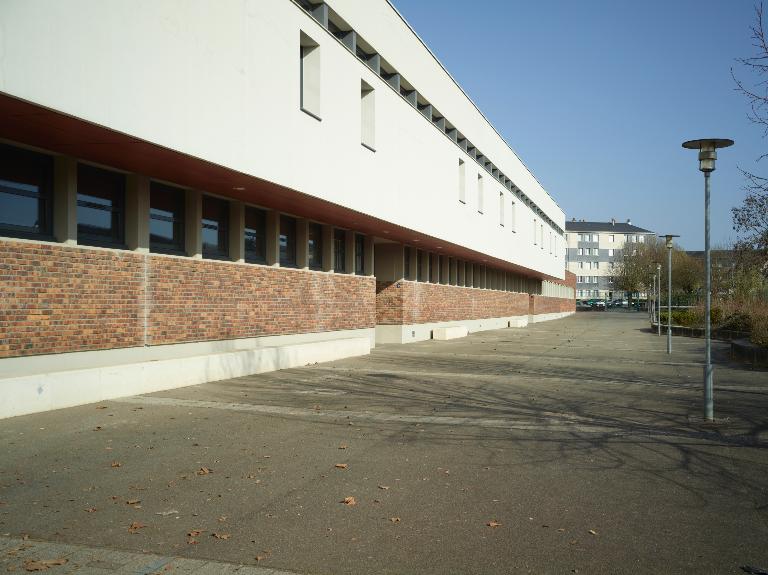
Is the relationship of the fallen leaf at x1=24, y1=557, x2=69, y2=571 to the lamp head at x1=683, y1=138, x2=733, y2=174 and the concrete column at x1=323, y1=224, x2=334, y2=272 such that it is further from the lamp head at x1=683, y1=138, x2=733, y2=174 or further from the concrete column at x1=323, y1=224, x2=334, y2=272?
the concrete column at x1=323, y1=224, x2=334, y2=272

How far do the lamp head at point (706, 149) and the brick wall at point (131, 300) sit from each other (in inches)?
352

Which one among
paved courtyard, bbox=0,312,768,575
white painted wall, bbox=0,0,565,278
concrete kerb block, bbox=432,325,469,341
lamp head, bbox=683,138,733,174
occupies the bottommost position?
paved courtyard, bbox=0,312,768,575

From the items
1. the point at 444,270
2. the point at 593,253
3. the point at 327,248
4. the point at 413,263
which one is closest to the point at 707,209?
the point at 327,248

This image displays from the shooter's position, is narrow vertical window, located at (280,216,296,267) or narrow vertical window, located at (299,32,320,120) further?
narrow vertical window, located at (280,216,296,267)

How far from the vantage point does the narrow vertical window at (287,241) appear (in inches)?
728

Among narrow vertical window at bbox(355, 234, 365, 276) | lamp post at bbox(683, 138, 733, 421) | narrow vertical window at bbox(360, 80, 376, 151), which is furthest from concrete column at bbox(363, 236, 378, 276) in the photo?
lamp post at bbox(683, 138, 733, 421)

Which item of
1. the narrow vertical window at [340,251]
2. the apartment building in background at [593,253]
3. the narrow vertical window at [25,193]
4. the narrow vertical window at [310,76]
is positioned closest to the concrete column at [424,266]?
the narrow vertical window at [340,251]

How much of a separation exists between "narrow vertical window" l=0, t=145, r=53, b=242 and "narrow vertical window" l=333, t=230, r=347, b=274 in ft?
35.8

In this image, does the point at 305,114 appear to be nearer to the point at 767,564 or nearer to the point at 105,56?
the point at 105,56

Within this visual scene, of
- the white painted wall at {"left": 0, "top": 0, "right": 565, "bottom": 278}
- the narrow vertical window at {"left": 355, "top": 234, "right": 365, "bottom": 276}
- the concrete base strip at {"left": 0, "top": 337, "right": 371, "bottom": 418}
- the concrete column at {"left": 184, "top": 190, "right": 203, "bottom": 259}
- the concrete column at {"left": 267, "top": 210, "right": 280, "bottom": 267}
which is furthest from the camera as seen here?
the narrow vertical window at {"left": 355, "top": 234, "right": 365, "bottom": 276}

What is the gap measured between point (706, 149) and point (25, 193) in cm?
979

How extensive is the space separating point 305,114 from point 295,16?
Result: 1.99 meters

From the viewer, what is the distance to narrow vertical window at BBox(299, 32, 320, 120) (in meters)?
16.7

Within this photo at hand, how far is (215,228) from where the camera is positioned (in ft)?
51.3
